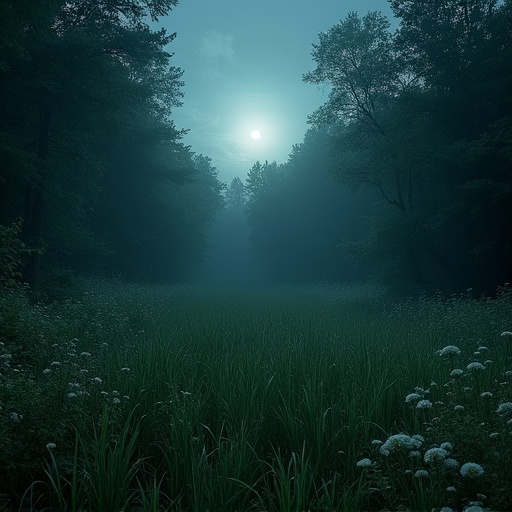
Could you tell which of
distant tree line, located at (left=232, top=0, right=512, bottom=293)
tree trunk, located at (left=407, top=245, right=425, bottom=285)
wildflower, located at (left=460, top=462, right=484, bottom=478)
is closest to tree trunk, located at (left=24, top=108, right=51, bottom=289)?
distant tree line, located at (left=232, top=0, right=512, bottom=293)

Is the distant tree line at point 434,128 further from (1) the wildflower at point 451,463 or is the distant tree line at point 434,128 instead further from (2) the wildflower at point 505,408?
(1) the wildflower at point 451,463

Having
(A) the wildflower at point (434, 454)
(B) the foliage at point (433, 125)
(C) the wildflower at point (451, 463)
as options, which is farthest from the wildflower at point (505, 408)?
(B) the foliage at point (433, 125)

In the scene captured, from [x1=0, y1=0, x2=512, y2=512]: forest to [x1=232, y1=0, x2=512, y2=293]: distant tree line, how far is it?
9 cm

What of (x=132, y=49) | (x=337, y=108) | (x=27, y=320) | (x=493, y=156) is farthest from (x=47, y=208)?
(x=493, y=156)

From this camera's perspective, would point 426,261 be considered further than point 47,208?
Yes

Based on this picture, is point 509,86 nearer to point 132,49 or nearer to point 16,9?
point 132,49

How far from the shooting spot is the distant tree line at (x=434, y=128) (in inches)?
632

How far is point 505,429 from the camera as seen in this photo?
322cm

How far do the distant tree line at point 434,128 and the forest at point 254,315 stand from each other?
0.09 meters

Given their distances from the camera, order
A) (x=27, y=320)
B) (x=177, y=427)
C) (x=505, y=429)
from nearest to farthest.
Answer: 1. (x=505, y=429)
2. (x=177, y=427)
3. (x=27, y=320)

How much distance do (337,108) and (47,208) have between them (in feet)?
46.7

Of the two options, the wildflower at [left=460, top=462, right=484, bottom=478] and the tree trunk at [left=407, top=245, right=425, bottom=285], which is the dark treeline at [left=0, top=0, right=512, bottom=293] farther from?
the wildflower at [left=460, top=462, right=484, bottom=478]

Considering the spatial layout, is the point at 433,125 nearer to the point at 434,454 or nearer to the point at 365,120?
the point at 365,120

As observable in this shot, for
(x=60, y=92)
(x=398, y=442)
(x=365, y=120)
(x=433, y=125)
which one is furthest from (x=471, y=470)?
(x=365, y=120)
